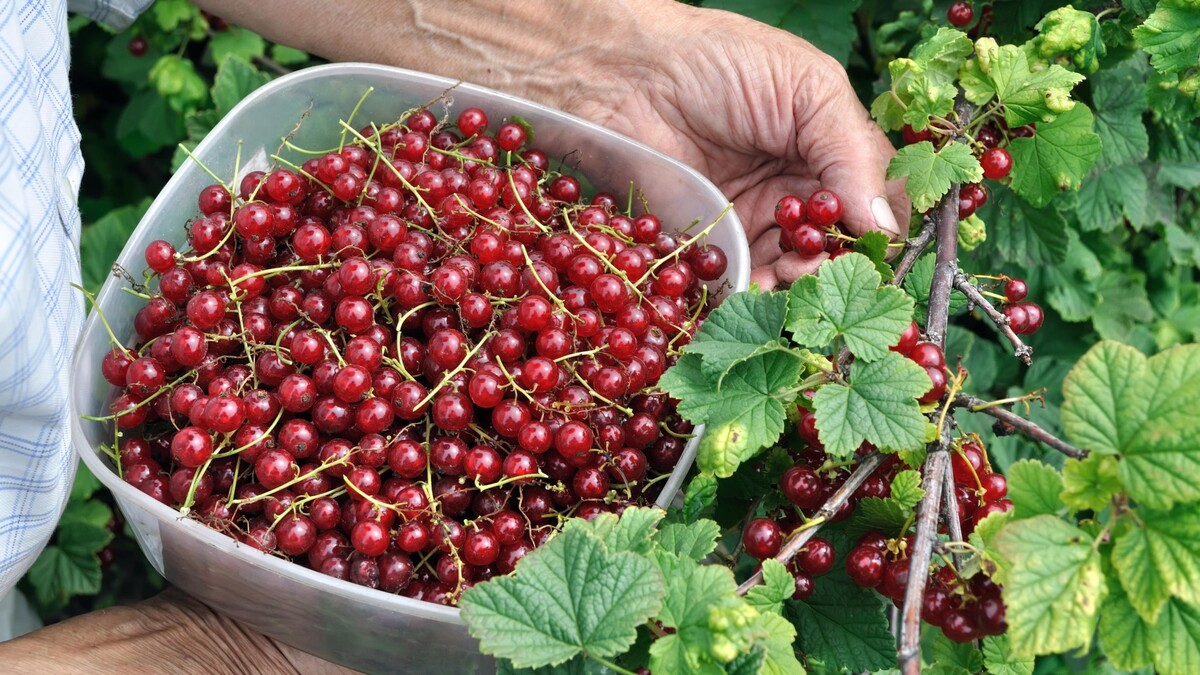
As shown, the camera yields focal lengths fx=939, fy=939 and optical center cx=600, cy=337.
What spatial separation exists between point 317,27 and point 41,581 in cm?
101

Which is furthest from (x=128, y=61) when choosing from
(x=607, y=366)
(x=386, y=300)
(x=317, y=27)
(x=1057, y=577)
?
(x=1057, y=577)

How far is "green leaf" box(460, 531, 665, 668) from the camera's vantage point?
0.60m

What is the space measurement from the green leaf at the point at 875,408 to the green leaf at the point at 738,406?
0.13 feet

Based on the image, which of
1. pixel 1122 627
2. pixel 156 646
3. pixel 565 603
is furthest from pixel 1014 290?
pixel 156 646

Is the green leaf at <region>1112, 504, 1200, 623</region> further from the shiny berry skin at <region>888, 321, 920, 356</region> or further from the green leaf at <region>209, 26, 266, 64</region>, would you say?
the green leaf at <region>209, 26, 266, 64</region>

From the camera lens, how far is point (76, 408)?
2.95 feet

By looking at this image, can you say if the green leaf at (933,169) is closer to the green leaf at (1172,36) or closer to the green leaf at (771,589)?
the green leaf at (1172,36)

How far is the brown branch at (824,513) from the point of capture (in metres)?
0.69

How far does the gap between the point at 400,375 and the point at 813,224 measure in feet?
1.49

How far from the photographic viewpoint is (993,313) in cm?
84

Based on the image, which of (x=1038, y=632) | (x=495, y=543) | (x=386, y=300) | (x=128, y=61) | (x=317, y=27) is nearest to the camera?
(x=1038, y=632)

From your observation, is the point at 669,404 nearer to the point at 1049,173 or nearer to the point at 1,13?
the point at 1049,173

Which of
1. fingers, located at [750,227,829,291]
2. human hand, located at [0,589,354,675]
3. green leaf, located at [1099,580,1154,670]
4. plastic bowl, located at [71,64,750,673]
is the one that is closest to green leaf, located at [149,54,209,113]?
plastic bowl, located at [71,64,750,673]

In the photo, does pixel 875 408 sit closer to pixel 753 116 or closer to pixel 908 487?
pixel 908 487
